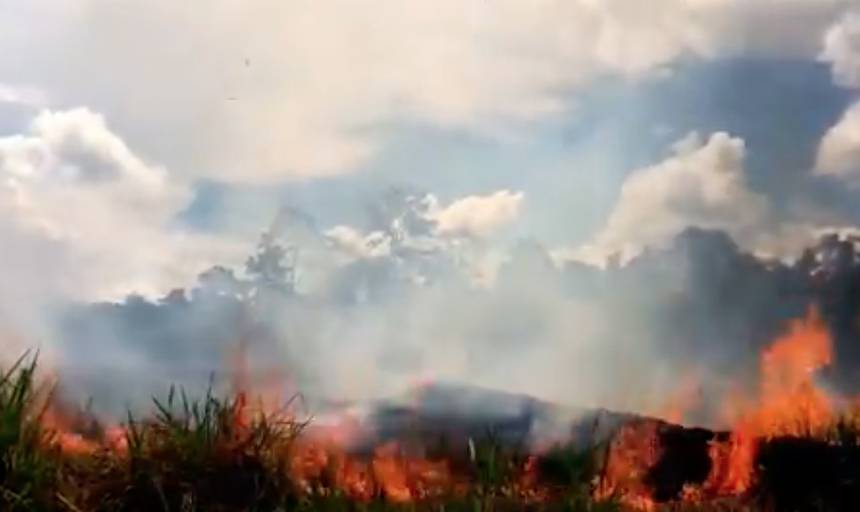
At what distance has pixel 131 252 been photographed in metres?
4.14

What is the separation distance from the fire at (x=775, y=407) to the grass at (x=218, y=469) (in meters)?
0.36

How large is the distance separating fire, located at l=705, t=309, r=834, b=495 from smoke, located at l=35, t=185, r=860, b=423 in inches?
2.0

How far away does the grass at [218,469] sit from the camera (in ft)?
13.0

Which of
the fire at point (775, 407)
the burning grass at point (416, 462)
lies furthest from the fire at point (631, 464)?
the fire at point (775, 407)

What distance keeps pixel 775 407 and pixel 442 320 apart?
92cm

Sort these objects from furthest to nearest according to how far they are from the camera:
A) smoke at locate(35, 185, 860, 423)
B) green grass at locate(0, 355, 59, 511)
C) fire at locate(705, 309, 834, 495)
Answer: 1. fire at locate(705, 309, 834, 495)
2. smoke at locate(35, 185, 860, 423)
3. green grass at locate(0, 355, 59, 511)

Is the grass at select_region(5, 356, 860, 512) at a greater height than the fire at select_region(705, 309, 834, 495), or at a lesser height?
lesser

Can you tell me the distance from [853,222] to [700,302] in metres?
0.47


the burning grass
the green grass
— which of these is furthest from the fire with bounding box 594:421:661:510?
the green grass

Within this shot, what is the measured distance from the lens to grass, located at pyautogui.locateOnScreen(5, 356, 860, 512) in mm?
3959

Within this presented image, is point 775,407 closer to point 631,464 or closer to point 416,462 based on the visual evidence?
point 631,464

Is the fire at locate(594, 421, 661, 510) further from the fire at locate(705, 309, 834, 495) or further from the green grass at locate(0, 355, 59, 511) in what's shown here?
the green grass at locate(0, 355, 59, 511)

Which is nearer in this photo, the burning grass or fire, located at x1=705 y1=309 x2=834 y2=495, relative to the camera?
the burning grass

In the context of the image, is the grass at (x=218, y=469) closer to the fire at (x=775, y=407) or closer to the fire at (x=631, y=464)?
the fire at (x=631, y=464)
